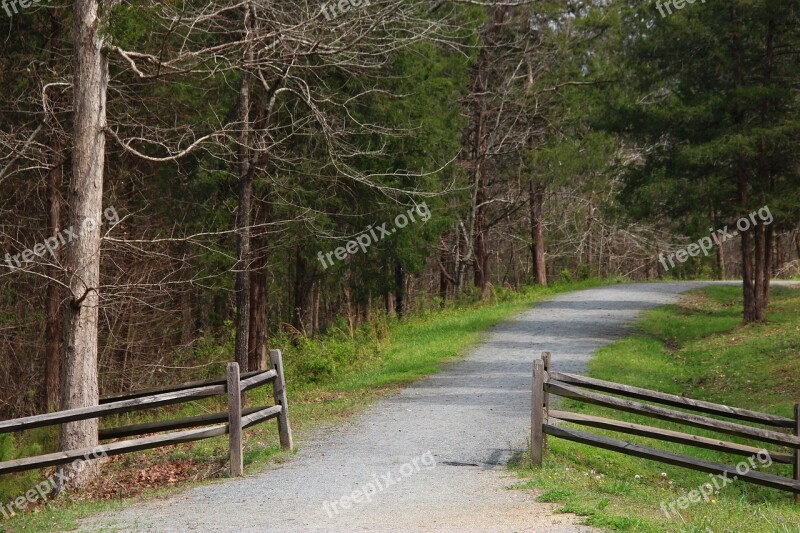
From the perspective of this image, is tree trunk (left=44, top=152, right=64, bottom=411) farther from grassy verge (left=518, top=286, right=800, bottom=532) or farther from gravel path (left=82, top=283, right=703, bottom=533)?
grassy verge (left=518, top=286, right=800, bottom=532)

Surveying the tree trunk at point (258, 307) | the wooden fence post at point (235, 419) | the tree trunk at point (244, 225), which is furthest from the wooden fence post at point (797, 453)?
the tree trunk at point (258, 307)

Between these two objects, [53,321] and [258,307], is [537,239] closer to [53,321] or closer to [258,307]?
[258,307]

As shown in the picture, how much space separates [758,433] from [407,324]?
17.0 metres

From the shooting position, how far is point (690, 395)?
1825cm

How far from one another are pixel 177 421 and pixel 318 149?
487 inches

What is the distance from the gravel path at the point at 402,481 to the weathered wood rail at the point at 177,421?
67 cm

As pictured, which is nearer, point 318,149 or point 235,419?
point 235,419

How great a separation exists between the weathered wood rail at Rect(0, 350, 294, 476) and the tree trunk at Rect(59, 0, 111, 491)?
583 mm

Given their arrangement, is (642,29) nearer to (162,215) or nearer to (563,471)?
(162,215)

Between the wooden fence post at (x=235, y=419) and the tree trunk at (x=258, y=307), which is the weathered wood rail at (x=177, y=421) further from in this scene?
the tree trunk at (x=258, y=307)

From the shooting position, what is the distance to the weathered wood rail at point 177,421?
10.1 metres

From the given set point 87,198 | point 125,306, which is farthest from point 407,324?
point 87,198

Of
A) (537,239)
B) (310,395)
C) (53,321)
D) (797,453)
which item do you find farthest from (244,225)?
(537,239)

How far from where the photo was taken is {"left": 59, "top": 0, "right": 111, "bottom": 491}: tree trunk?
12.0 m
